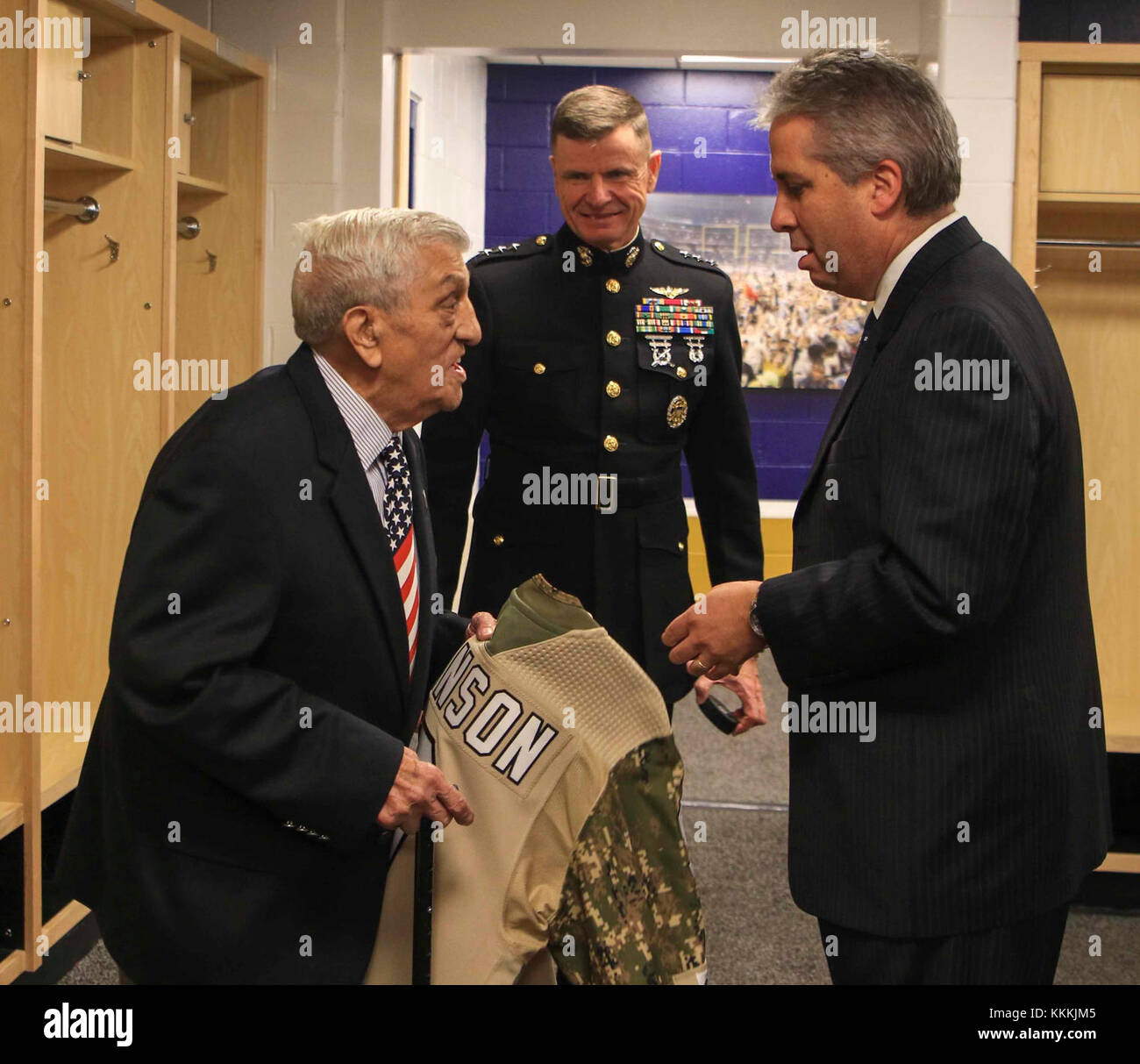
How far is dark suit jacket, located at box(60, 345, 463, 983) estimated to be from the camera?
141 centimetres

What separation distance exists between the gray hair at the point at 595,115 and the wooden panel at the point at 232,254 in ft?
6.35

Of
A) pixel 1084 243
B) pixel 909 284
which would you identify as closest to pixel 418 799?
pixel 909 284

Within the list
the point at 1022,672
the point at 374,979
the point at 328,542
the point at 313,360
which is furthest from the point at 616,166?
the point at 374,979

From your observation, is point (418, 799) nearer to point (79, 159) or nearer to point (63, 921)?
point (63, 921)

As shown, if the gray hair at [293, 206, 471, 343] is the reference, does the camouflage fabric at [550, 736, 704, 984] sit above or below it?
below

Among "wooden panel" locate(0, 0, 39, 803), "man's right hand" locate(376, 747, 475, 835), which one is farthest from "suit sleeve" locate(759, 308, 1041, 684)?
"wooden panel" locate(0, 0, 39, 803)

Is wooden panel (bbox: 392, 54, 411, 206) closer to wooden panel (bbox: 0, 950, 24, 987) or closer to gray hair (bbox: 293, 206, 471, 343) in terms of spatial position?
wooden panel (bbox: 0, 950, 24, 987)

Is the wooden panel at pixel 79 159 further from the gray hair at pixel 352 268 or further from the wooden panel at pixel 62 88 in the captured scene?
the gray hair at pixel 352 268

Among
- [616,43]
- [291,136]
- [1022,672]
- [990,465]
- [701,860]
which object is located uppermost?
[616,43]

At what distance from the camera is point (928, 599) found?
1333mm

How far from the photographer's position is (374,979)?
1562 mm

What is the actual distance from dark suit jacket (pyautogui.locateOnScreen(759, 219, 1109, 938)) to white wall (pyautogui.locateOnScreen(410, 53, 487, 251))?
3.82 m

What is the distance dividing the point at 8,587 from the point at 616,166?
1.42 m

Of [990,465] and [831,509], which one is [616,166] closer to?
[831,509]
